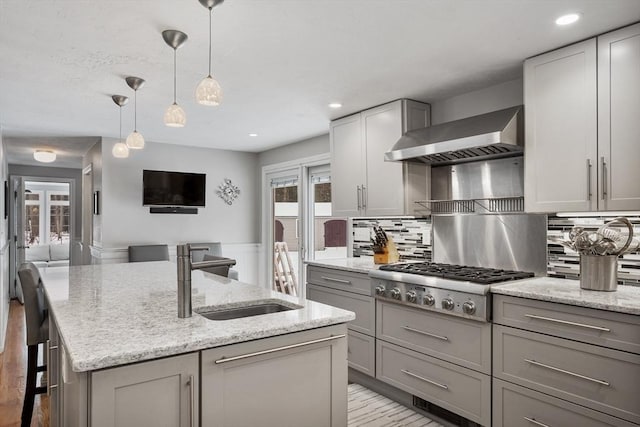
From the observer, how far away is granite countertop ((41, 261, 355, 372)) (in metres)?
1.31

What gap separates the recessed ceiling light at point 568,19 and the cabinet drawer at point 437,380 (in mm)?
1948

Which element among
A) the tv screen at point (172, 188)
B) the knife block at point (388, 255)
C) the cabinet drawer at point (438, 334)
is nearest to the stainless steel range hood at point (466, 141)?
the knife block at point (388, 255)

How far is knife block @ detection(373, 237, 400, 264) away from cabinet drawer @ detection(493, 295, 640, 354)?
1.37 meters

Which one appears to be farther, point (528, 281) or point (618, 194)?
point (528, 281)

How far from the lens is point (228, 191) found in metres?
6.19

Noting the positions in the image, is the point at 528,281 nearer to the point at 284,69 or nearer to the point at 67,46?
the point at 284,69

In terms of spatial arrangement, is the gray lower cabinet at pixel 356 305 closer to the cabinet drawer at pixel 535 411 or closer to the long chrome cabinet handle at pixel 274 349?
the cabinet drawer at pixel 535 411

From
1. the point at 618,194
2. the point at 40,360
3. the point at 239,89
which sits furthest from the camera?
the point at 40,360

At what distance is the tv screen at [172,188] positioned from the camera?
17.6ft

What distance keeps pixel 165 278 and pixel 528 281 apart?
2.34m

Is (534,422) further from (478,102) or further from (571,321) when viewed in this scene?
(478,102)

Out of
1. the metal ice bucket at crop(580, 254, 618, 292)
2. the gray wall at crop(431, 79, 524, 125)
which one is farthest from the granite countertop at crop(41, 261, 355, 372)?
the gray wall at crop(431, 79, 524, 125)

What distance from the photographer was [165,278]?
2.79 meters

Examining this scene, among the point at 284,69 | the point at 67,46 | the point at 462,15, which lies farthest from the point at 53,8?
the point at 462,15
